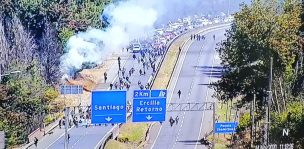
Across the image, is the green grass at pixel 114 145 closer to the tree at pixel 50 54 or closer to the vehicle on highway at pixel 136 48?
the tree at pixel 50 54

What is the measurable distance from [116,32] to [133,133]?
4043cm

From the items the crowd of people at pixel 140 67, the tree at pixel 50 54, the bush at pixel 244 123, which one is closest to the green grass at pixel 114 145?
the bush at pixel 244 123

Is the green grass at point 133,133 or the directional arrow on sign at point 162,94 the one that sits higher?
the directional arrow on sign at point 162,94

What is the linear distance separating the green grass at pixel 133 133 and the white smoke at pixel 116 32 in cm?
2540

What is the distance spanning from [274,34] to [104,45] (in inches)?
2062

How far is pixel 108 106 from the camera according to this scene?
44.2 meters

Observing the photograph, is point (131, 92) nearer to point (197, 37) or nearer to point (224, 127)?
point (224, 127)

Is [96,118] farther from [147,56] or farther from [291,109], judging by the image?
[147,56]

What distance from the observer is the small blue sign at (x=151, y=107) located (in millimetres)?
46406

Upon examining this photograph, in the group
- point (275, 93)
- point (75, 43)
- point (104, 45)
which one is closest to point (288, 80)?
point (275, 93)

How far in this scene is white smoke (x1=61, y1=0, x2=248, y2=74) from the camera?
98438 mm

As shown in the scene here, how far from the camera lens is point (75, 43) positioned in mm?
98125

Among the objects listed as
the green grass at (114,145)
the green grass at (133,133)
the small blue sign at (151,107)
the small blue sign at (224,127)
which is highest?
the small blue sign at (151,107)

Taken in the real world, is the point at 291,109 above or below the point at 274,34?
below
